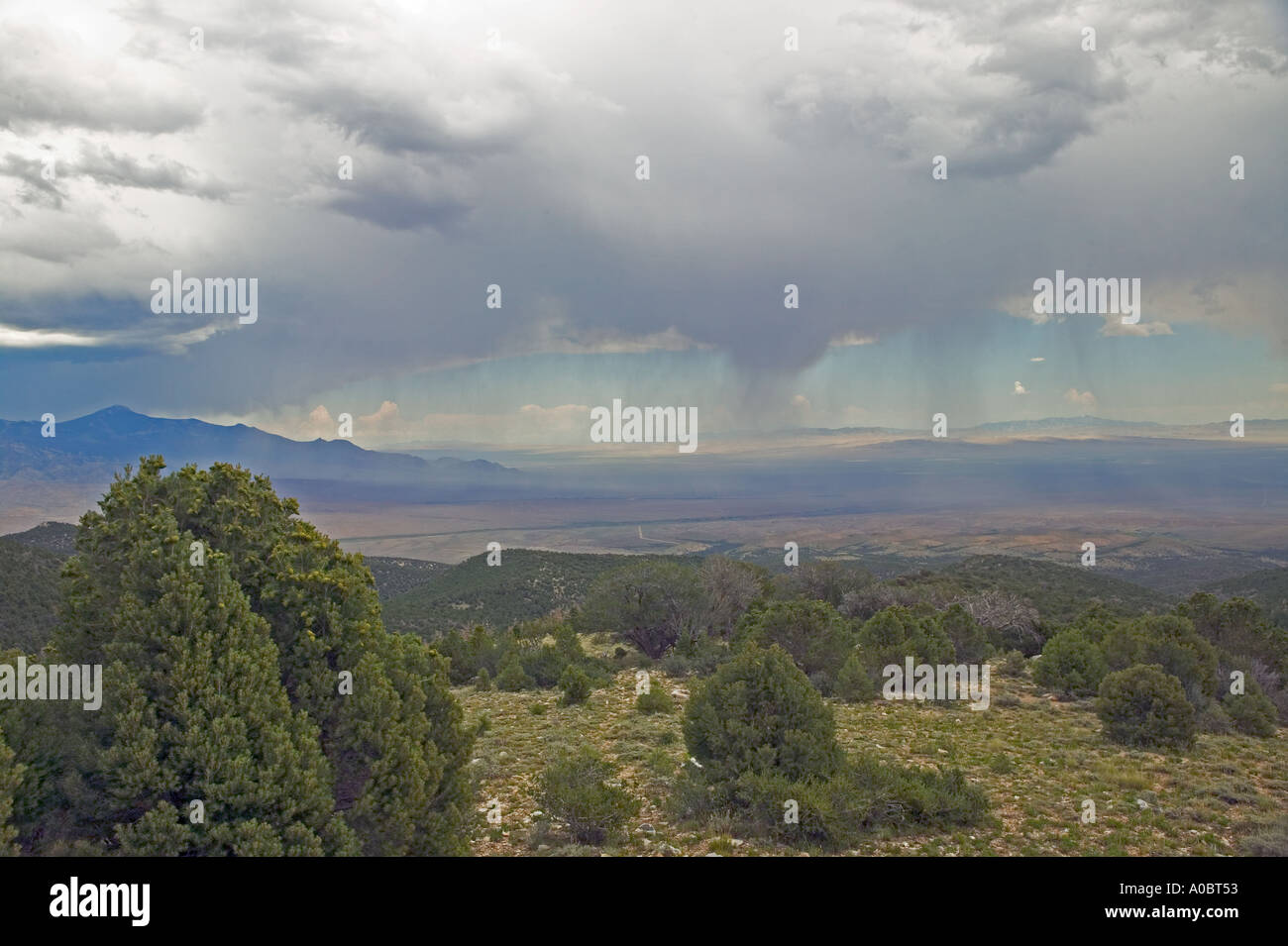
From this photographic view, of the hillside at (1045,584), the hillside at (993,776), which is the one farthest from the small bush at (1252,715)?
the hillside at (1045,584)

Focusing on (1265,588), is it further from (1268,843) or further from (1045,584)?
(1268,843)

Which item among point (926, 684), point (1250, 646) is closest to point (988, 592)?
point (1250, 646)

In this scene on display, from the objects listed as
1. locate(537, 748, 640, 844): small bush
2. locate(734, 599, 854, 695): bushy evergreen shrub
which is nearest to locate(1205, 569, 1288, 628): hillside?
locate(734, 599, 854, 695): bushy evergreen shrub

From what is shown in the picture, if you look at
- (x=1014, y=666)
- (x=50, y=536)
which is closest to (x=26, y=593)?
(x=50, y=536)

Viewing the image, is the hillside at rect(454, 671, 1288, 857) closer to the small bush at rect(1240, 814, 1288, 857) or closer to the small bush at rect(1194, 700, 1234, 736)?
the small bush at rect(1240, 814, 1288, 857)

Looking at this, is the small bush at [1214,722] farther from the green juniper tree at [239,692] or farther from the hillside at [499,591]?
the hillside at [499,591]
